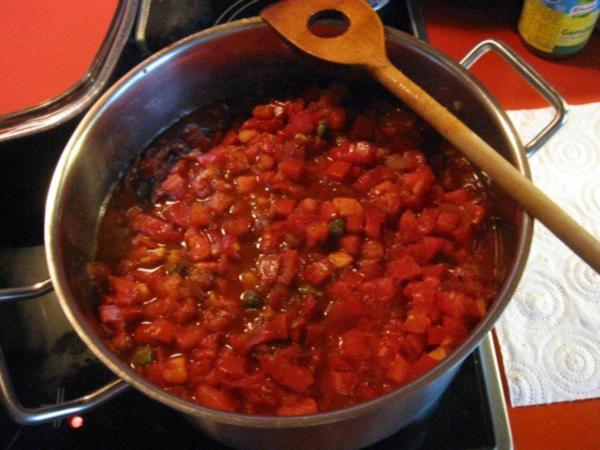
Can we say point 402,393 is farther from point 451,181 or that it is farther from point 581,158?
point 581,158

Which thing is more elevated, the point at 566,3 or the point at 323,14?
the point at 323,14

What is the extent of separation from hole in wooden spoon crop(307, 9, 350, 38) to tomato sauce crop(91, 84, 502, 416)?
0.51 feet

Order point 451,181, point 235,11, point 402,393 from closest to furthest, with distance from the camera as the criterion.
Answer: point 402,393
point 451,181
point 235,11

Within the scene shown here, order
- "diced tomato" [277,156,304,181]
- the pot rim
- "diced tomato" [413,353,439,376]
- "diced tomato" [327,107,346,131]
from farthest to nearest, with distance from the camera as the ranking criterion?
"diced tomato" [327,107,346,131], "diced tomato" [277,156,304,181], "diced tomato" [413,353,439,376], the pot rim

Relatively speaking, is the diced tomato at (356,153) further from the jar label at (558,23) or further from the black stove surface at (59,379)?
the jar label at (558,23)

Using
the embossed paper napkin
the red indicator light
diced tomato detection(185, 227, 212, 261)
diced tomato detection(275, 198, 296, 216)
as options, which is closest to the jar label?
the embossed paper napkin

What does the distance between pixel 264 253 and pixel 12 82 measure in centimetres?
80

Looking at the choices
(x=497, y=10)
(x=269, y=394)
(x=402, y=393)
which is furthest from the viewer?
(x=497, y=10)

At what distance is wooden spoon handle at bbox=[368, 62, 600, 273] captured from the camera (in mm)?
1023

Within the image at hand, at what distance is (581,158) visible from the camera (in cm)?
165

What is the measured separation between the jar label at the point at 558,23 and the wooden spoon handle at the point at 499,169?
0.68m

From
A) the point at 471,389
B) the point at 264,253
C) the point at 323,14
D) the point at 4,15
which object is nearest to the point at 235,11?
the point at 323,14

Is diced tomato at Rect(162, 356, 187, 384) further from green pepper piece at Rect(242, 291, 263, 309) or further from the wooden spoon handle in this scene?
the wooden spoon handle

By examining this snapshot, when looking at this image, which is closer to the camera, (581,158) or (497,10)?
(581,158)
